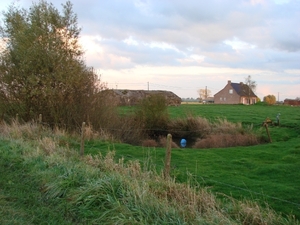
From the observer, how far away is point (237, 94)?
9575 centimetres

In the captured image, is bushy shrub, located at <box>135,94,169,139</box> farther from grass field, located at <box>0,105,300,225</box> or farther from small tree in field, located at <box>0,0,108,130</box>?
grass field, located at <box>0,105,300,225</box>

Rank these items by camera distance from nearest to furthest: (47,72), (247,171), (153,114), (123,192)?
(123,192)
(247,171)
(47,72)
(153,114)

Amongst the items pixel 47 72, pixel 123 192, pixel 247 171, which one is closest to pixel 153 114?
pixel 47 72

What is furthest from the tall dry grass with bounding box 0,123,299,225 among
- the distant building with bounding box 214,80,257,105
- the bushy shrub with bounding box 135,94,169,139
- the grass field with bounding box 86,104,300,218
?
the distant building with bounding box 214,80,257,105

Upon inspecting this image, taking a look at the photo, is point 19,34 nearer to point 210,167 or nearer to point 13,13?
point 13,13

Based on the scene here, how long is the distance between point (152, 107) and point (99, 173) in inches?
784

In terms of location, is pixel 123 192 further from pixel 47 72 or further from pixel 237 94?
pixel 237 94

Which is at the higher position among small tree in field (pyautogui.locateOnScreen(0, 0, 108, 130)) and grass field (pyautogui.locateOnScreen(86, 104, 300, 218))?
small tree in field (pyautogui.locateOnScreen(0, 0, 108, 130))

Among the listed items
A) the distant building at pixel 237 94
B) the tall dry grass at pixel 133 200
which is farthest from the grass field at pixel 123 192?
the distant building at pixel 237 94

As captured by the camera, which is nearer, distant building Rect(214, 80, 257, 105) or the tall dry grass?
the tall dry grass

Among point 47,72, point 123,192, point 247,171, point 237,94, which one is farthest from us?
point 237,94

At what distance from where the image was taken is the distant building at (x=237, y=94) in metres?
94.6

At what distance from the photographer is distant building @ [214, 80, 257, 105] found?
94.6 meters

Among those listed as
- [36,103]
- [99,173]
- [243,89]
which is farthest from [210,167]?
[243,89]
